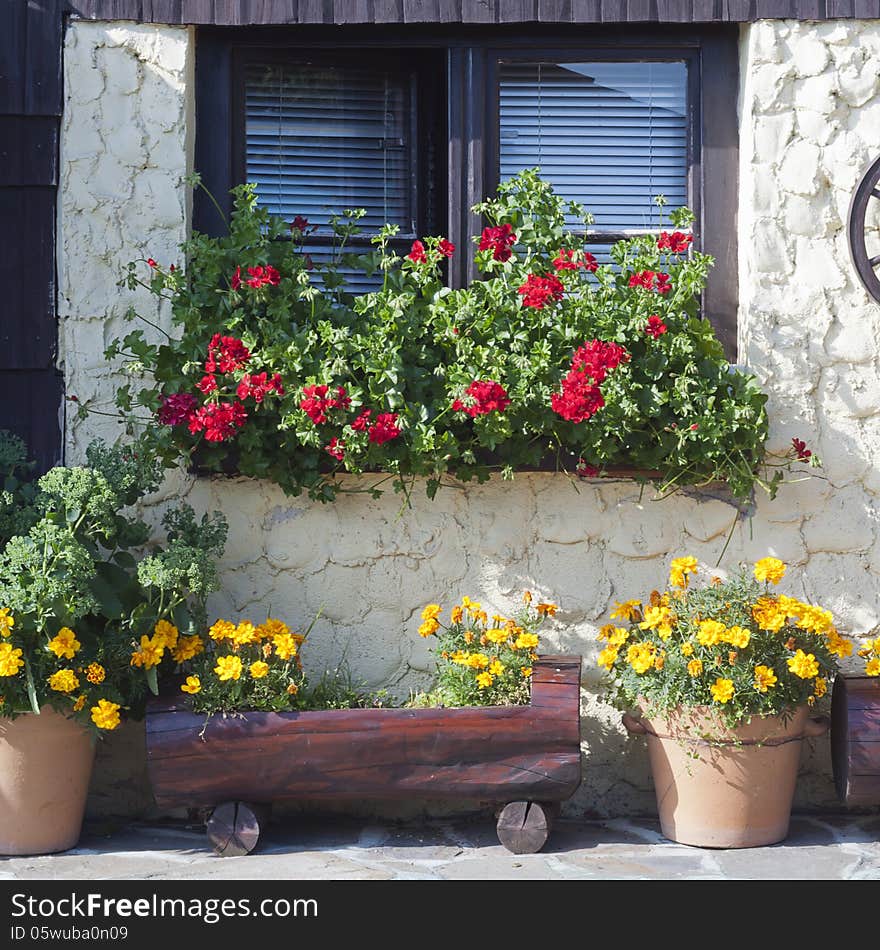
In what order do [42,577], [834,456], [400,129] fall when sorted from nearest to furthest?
[42,577] → [834,456] → [400,129]

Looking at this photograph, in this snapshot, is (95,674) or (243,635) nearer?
Result: (95,674)

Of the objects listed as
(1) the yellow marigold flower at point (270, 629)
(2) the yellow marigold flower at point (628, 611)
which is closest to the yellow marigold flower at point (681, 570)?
(2) the yellow marigold flower at point (628, 611)

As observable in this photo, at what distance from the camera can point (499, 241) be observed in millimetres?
3961

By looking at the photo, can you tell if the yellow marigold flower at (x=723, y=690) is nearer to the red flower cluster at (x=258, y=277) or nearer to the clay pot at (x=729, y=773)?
the clay pot at (x=729, y=773)

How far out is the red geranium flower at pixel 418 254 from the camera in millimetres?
3977

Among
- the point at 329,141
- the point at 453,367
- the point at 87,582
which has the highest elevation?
the point at 329,141

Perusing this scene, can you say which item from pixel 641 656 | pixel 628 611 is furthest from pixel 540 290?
pixel 641 656

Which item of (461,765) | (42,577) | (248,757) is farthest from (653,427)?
(42,577)

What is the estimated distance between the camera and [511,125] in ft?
14.1

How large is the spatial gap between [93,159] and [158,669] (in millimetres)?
1646

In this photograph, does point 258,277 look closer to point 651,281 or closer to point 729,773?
point 651,281

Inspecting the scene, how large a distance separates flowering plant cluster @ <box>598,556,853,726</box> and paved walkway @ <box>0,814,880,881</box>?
1.34ft

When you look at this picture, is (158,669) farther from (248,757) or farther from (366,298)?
(366,298)

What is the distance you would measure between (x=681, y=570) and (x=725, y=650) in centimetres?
31
